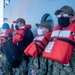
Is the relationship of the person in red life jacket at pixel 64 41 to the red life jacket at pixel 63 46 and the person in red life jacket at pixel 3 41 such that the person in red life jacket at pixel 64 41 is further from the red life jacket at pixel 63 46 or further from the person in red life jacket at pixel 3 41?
the person in red life jacket at pixel 3 41

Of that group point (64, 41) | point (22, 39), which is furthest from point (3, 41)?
point (64, 41)

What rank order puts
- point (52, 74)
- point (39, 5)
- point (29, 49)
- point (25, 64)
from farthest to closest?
point (39, 5) < point (25, 64) < point (29, 49) < point (52, 74)

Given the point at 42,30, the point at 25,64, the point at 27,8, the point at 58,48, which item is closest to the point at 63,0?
the point at 42,30

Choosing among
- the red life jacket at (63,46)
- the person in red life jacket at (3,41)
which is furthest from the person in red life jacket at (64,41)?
the person in red life jacket at (3,41)

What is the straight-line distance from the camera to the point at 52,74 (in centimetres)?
255

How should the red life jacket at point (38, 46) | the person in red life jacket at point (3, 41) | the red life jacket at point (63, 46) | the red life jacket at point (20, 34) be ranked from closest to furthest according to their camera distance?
the red life jacket at point (63, 46) → the red life jacket at point (38, 46) → the red life jacket at point (20, 34) → the person in red life jacket at point (3, 41)

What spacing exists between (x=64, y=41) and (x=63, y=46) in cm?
6

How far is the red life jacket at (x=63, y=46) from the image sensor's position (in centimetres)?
211

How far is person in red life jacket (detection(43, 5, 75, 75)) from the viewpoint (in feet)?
6.95

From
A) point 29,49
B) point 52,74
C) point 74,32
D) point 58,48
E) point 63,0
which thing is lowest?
point 52,74

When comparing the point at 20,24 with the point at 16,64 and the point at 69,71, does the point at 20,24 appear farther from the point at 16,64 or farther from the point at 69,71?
the point at 69,71

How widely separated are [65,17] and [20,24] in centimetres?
170

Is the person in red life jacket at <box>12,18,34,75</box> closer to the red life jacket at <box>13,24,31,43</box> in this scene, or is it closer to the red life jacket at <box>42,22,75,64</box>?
the red life jacket at <box>13,24,31,43</box>

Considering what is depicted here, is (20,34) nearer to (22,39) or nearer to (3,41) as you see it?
(22,39)
